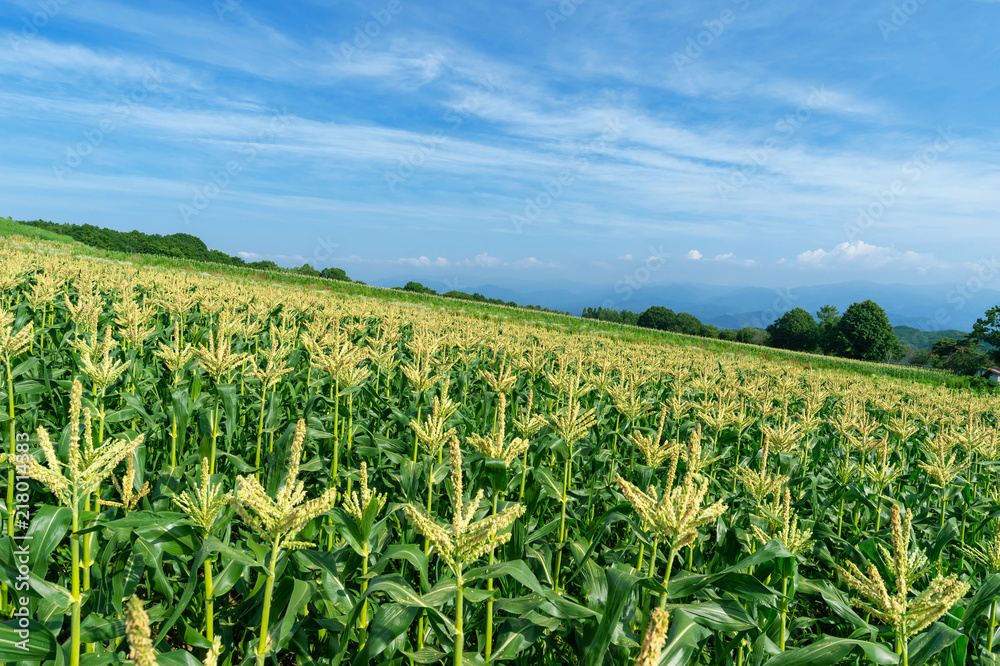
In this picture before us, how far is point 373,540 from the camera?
3203 mm

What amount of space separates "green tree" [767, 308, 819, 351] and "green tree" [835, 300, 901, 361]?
9539mm

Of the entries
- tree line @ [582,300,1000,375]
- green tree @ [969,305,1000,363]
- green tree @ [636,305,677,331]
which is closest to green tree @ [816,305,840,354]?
tree line @ [582,300,1000,375]

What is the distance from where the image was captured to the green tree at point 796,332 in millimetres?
117062

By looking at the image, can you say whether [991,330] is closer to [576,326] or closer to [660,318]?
[576,326]

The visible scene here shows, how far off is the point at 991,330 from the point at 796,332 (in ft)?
179

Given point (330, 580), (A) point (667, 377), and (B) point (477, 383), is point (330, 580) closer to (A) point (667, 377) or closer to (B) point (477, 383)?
(B) point (477, 383)

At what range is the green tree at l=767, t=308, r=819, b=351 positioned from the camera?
384 feet

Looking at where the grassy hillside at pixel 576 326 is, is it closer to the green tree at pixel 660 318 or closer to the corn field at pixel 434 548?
the corn field at pixel 434 548

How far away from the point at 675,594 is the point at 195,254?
466ft

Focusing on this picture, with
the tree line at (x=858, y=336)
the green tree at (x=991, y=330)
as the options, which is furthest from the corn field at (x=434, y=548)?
the green tree at (x=991, y=330)

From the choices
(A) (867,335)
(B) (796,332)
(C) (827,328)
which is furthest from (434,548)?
(B) (796,332)

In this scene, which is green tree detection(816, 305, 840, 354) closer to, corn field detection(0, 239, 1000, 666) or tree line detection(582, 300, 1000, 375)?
tree line detection(582, 300, 1000, 375)

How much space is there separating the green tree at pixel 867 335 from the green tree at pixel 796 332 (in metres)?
9.54

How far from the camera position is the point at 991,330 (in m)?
68.0
